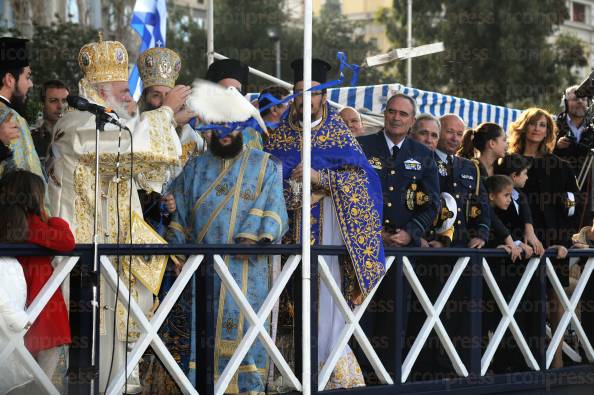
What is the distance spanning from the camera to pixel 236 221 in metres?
7.32

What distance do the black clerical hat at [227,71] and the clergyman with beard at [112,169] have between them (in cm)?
58

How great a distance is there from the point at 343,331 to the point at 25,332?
2.10 metres

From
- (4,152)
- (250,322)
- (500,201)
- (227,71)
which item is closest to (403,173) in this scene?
(500,201)

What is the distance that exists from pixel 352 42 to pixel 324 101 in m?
34.9

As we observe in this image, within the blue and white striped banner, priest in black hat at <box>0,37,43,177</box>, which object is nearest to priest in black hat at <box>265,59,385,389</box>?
priest in black hat at <box>0,37,43,177</box>

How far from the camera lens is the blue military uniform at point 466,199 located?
28.7 feet

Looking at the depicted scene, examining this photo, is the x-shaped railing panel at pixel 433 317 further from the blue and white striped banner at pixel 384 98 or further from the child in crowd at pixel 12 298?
the blue and white striped banner at pixel 384 98

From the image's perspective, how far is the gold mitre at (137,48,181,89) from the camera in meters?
7.91

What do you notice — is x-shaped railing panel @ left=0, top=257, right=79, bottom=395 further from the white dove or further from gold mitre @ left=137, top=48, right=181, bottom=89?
gold mitre @ left=137, top=48, right=181, bottom=89

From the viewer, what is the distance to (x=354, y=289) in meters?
7.55

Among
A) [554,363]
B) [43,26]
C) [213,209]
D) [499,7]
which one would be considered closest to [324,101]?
[213,209]

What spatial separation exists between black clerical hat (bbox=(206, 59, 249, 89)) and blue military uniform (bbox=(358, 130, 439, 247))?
1.26 metres

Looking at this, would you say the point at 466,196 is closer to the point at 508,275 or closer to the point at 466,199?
the point at 466,199

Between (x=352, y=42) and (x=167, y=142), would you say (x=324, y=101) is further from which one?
(x=352, y=42)
